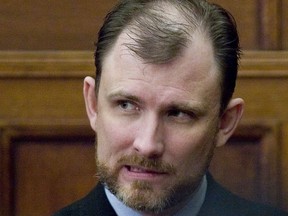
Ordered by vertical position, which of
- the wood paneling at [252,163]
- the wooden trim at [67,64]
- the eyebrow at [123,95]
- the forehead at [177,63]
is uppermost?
the forehead at [177,63]

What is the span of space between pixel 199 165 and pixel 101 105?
22 centimetres

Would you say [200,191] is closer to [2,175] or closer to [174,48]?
[174,48]

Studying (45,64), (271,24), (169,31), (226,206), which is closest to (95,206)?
(226,206)

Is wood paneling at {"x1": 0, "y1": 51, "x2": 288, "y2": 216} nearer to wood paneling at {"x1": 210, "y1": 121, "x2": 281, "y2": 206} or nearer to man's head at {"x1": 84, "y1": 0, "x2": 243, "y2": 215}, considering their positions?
wood paneling at {"x1": 210, "y1": 121, "x2": 281, "y2": 206}

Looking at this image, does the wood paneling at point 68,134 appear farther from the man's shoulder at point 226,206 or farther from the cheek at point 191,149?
the cheek at point 191,149

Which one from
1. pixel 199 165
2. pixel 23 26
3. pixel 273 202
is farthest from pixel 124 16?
pixel 273 202

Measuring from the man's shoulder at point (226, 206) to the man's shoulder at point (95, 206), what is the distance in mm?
192

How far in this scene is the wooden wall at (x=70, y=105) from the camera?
102 inches

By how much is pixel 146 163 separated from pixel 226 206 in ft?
1.08

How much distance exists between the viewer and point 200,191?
2221 millimetres

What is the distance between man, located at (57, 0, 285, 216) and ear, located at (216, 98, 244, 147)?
1.6 inches

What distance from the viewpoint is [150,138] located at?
2.02 meters

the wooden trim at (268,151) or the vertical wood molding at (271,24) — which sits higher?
the vertical wood molding at (271,24)

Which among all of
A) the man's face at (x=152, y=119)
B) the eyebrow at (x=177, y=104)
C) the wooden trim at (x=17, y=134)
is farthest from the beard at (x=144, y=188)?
the wooden trim at (x=17, y=134)
